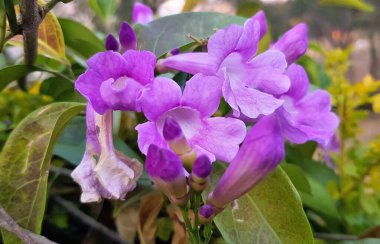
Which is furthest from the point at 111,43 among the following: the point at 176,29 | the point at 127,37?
the point at 176,29

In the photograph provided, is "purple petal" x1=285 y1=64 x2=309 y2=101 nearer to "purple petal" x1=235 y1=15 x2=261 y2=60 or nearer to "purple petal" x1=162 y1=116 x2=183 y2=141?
"purple petal" x1=235 y1=15 x2=261 y2=60

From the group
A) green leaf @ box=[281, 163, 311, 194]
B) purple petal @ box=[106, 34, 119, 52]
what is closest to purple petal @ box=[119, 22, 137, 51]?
purple petal @ box=[106, 34, 119, 52]

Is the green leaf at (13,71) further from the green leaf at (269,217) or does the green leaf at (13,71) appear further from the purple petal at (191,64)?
the green leaf at (269,217)

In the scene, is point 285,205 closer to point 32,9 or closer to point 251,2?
point 32,9

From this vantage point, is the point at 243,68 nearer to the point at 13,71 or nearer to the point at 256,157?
the point at 256,157

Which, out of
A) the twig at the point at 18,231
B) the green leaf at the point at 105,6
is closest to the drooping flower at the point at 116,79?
the twig at the point at 18,231

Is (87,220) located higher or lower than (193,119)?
lower
